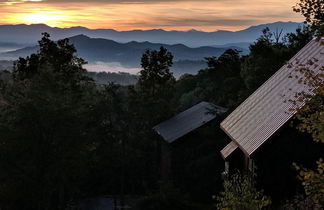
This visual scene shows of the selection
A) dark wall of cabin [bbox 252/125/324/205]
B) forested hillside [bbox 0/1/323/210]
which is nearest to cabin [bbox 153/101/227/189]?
forested hillside [bbox 0/1/323/210]

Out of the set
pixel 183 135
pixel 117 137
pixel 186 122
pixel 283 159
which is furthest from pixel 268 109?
pixel 117 137

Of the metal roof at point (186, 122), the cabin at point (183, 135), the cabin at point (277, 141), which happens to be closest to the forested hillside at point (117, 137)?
the cabin at point (183, 135)

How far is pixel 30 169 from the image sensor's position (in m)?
32.4

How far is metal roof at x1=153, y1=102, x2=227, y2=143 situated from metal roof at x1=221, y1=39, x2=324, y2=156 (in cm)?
1371

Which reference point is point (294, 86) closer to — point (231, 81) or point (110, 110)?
point (231, 81)

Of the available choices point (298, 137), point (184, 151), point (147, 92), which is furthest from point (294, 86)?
point (147, 92)

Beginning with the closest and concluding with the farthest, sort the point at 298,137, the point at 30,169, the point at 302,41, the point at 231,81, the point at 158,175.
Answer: the point at 298,137 < the point at 30,169 < the point at 302,41 < the point at 231,81 < the point at 158,175

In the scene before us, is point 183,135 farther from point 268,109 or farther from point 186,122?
point 268,109

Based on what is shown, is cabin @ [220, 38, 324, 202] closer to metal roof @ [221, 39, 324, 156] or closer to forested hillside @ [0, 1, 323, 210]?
metal roof @ [221, 39, 324, 156]

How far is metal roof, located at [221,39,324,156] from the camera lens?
65.3 ft

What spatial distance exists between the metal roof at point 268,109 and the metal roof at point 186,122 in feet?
45.0

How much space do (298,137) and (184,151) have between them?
73.7 ft

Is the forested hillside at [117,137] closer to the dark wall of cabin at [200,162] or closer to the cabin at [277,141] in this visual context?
the dark wall of cabin at [200,162]

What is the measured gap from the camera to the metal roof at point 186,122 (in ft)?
137
